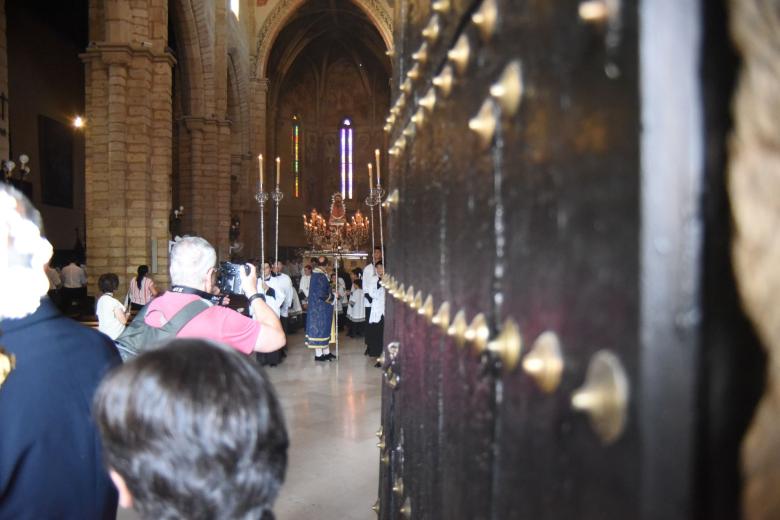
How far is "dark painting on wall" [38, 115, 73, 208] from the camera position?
15.2 m

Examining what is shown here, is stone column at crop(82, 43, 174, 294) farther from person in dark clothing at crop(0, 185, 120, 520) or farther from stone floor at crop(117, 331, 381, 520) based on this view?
person in dark clothing at crop(0, 185, 120, 520)

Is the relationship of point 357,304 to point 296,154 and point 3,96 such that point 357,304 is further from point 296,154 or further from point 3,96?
point 296,154

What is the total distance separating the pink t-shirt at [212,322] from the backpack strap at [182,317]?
0.05ft

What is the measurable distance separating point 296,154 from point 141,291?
22287mm

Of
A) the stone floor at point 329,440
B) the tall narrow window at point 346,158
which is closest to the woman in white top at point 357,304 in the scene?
the stone floor at point 329,440

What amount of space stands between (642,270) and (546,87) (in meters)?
0.24

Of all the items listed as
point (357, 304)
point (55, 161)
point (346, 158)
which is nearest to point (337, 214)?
point (346, 158)

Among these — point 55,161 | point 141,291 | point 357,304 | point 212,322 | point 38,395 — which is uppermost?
point 55,161

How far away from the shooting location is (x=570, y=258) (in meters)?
0.48

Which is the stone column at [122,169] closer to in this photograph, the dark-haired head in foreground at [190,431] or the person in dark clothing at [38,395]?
the person in dark clothing at [38,395]

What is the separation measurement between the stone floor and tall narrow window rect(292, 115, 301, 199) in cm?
2154

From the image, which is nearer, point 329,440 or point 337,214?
point 329,440

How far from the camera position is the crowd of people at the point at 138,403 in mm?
835

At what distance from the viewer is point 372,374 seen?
26.6 ft
